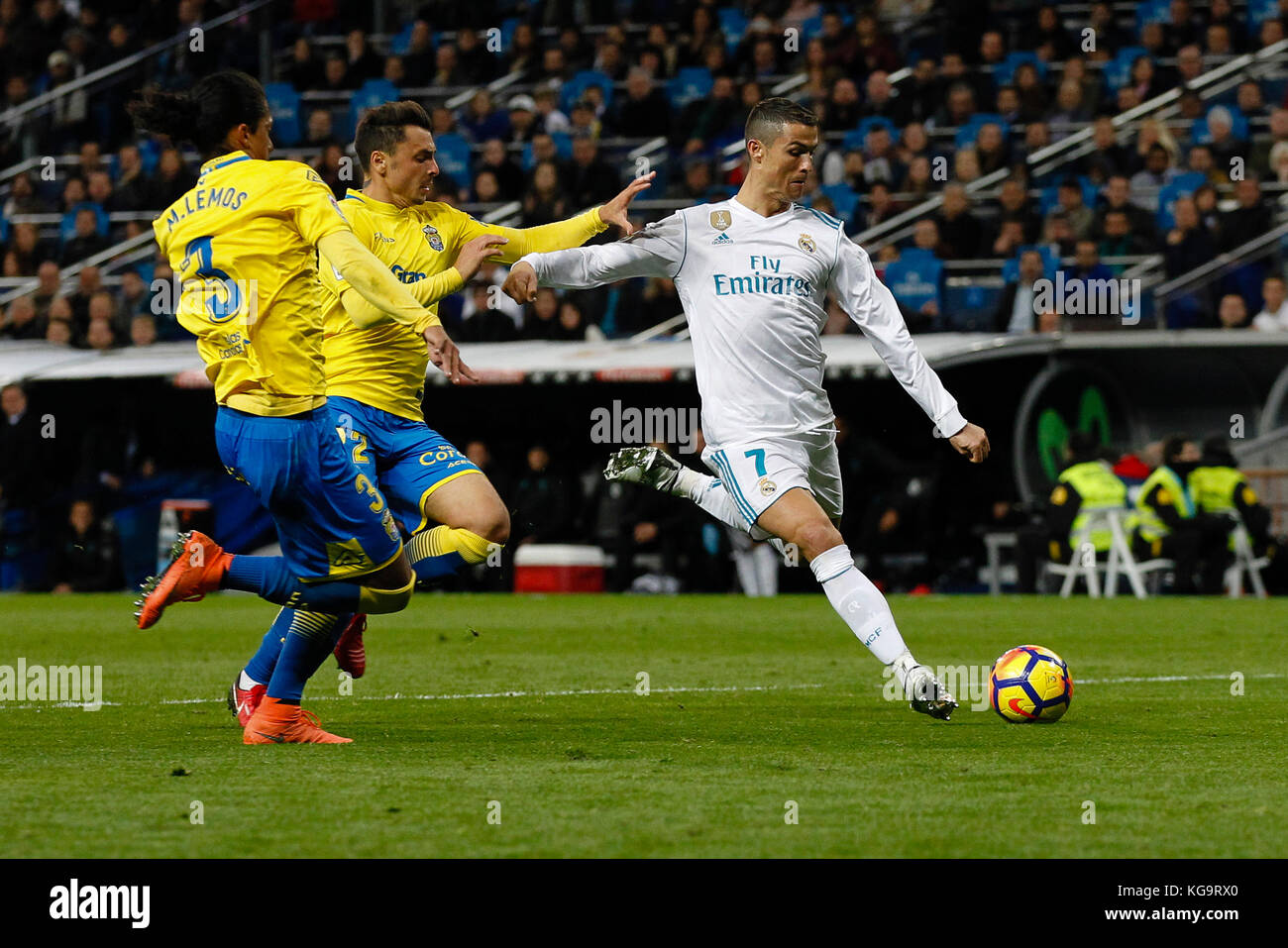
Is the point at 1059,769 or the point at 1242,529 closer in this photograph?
the point at 1059,769

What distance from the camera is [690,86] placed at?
23859 millimetres

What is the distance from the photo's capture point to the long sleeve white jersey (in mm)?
7930

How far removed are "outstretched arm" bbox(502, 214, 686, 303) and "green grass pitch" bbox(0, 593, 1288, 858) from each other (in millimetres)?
1805

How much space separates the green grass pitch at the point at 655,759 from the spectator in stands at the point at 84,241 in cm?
1179

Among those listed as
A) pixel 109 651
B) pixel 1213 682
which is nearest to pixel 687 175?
pixel 109 651

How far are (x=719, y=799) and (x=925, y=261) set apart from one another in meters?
14.4

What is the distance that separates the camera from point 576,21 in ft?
84.6

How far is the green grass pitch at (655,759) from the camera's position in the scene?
16.7 ft

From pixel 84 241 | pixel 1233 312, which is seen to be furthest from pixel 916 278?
pixel 84 241

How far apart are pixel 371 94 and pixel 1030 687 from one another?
18.8 meters

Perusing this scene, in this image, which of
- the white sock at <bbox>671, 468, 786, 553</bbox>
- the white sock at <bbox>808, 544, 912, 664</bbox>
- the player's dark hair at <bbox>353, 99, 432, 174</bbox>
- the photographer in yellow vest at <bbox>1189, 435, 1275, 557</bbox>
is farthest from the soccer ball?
the photographer in yellow vest at <bbox>1189, 435, 1275, 557</bbox>

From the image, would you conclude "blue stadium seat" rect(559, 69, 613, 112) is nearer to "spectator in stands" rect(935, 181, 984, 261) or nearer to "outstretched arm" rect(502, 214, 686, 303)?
"spectator in stands" rect(935, 181, 984, 261)

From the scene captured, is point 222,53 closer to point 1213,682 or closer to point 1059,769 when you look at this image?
point 1213,682

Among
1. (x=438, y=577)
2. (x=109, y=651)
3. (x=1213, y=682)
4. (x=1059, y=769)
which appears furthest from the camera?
(x=109, y=651)
